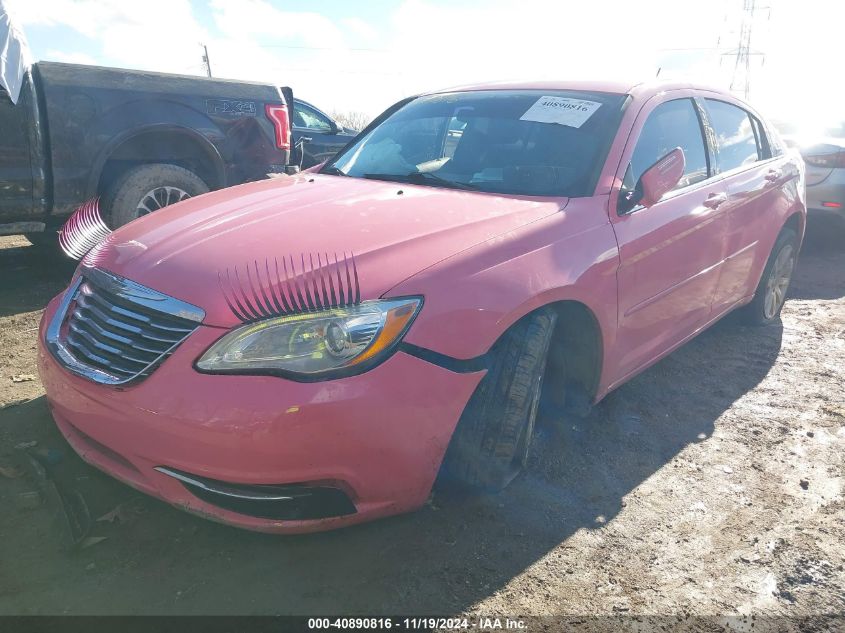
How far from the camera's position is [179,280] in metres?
2.13

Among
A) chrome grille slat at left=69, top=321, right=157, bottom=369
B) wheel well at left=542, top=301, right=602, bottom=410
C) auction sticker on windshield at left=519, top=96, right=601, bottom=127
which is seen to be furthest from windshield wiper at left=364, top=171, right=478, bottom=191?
chrome grille slat at left=69, top=321, right=157, bottom=369

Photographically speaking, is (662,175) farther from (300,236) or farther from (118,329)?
(118,329)

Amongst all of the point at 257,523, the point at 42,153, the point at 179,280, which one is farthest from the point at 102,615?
the point at 42,153

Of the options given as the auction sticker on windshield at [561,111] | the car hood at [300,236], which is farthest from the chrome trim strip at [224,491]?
the auction sticker on windshield at [561,111]

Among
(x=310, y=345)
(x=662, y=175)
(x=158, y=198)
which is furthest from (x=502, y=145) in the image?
(x=158, y=198)

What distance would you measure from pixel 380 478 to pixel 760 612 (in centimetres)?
131

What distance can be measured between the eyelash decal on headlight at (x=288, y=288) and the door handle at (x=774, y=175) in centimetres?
326

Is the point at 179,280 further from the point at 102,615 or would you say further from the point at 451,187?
the point at 451,187

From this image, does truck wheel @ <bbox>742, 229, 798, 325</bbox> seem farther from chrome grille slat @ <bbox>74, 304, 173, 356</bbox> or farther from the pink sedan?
chrome grille slat @ <bbox>74, 304, 173, 356</bbox>

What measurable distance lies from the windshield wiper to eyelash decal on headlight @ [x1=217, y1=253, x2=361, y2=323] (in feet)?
3.16

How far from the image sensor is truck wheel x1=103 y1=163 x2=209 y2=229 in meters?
4.82

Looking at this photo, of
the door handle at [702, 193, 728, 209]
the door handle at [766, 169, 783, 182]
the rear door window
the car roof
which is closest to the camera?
the car roof

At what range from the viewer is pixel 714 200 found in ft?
11.4

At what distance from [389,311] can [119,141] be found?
12.2ft
